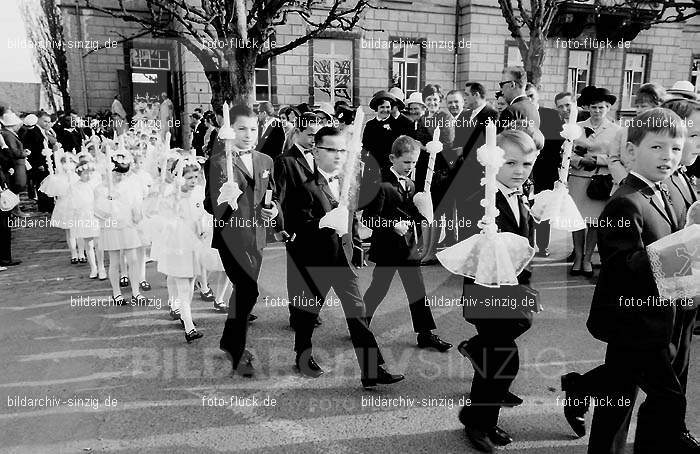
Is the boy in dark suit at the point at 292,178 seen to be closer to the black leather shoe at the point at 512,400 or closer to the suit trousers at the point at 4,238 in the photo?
the black leather shoe at the point at 512,400

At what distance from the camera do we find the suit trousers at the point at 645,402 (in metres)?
2.46

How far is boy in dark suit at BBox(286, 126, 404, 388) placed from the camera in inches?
150

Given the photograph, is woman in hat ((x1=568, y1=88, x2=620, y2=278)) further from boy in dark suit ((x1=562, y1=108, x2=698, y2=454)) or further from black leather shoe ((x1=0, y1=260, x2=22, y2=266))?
black leather shoe ((x1=0, y1=260, x2=22, y2=266))

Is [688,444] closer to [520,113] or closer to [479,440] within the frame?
[479,440]

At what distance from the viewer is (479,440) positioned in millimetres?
3059

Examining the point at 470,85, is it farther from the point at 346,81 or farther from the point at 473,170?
the point at 346,81

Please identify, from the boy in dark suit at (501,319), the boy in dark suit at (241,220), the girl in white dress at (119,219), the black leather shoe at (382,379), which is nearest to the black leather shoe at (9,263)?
the girl in white dress at (119,219)

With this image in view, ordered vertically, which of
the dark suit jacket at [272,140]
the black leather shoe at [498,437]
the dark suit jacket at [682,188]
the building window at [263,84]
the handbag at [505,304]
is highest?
the building window at [263,84]

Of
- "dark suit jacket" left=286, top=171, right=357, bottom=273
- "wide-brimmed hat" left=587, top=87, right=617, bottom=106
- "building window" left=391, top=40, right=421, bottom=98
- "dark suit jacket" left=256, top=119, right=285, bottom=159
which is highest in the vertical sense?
"building window" left=391, top=40, right=421, bottom=98

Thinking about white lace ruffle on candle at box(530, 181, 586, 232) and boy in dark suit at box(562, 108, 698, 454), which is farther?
white lace ruffle on candle at box(530, 181, 586, 232)

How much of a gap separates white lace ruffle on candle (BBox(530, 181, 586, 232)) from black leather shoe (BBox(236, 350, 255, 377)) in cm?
235

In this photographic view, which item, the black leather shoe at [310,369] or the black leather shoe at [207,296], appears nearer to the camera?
the black leather shoe at [310,369]

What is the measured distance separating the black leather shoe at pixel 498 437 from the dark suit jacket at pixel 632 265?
3.01ft

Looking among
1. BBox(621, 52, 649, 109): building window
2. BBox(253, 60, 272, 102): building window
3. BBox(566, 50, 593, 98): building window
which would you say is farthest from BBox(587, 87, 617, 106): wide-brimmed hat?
BBox(621, 52, 649, 109): building window
